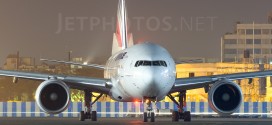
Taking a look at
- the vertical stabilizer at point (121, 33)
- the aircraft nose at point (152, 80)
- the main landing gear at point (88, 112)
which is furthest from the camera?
the vertical stabilizer at point (121, 33)

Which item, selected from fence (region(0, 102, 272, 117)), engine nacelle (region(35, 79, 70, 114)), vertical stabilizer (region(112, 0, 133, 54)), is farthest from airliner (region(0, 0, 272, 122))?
fence (region(0, 102, 272, 117))

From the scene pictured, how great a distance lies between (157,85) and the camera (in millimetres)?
54750

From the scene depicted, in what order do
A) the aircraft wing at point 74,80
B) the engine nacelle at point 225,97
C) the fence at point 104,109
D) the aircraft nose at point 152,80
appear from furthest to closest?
the fence at point 104,109
the aircraft wing at point 74,80
the engine nacelle at point 225,97
the aircraft nose at point 152,80

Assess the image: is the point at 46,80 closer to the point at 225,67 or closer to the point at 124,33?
the point at 124,33

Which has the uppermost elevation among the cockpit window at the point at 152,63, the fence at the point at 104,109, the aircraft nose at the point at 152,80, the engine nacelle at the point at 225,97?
the cockpit window at the point at 152,63

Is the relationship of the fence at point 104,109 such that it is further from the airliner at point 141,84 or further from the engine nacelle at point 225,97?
the engine nacelle at point 225,97

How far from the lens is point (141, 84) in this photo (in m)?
55.3

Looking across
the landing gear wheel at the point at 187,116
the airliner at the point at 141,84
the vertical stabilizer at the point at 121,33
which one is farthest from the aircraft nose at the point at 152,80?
the vertical stabilizer at the point at 121,33

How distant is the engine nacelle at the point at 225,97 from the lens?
Answer: 58969 mm

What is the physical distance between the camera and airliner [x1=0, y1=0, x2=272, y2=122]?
55.4 meters

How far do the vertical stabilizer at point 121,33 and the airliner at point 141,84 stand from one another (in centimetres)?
1269

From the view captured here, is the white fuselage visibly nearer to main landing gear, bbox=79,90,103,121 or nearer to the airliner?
the airliner

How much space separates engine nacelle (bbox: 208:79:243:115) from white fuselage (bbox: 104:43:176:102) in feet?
10.9

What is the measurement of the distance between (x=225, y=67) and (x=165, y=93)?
119184 mm
